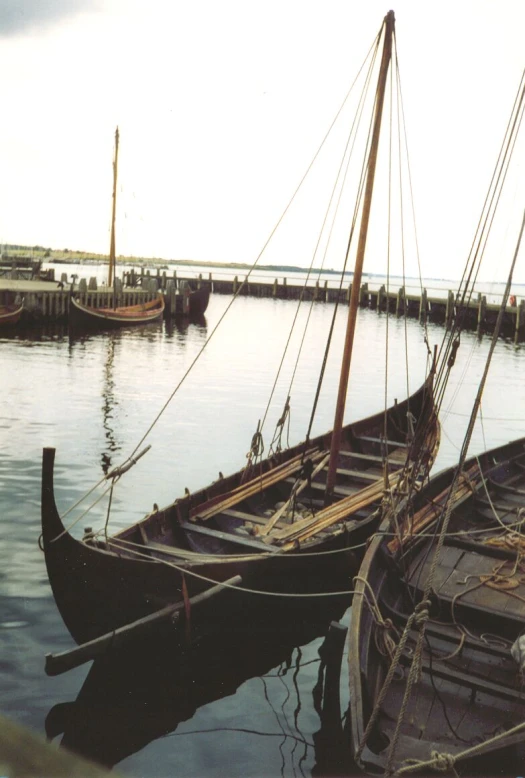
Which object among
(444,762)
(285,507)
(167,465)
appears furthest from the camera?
(167,465)

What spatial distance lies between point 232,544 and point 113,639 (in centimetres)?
279

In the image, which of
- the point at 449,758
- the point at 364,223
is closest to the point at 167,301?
the point at 364,223

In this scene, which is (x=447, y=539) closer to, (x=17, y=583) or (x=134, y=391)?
(x=17, y=583)

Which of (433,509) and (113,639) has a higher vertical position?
(433,509)

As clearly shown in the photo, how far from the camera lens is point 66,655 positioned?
23.5ft

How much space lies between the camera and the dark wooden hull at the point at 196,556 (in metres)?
7.56

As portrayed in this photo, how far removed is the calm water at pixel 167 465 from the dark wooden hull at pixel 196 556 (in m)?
0.89

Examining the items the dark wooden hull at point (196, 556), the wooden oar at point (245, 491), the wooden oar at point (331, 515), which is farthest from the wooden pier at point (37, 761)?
the wooden oar at point (245, 491)

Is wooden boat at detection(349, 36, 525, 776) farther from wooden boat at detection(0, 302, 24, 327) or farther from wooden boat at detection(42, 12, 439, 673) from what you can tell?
wooden boat at detection(0, 302, 24, 327)

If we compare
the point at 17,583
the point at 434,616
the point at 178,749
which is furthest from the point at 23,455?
the point at 434,616

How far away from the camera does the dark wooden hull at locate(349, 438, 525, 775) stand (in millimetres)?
5266

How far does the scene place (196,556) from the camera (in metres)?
8.54

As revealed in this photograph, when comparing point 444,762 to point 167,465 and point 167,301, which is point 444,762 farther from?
point 167,301

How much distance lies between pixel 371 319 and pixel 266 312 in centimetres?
1104
